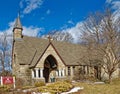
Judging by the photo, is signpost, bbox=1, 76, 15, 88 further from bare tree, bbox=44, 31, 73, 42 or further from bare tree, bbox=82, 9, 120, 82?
bare tree, bbox=44, 31, 73, 42

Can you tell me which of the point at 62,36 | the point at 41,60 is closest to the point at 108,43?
the point at 41,60

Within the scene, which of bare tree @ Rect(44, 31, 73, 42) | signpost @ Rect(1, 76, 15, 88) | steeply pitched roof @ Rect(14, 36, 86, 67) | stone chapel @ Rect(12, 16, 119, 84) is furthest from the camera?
bare tree @ Rect(44, 31, 73, 42)

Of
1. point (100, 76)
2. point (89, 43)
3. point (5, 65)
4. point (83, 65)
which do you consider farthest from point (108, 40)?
point (5, 65)

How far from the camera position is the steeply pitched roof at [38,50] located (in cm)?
3829

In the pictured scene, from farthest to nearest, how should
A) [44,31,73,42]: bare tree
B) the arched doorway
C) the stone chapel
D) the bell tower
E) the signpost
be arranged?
1. [44,31,73,42]: bare tree
2. the arched doorway
3. the bell tower
4. the stone chapel
5. the signpost

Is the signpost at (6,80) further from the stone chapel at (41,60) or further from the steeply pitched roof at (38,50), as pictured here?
the steeply pitched roof at (38,50)

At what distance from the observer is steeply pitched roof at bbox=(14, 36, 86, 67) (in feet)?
126

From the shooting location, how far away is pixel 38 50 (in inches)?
1626

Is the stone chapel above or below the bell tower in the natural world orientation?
below

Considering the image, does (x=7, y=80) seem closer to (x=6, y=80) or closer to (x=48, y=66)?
(x=6, y=80)

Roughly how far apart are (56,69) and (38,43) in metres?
6.57

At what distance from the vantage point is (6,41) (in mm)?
63000

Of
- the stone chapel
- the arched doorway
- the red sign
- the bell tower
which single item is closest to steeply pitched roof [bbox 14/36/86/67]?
the stone chapel

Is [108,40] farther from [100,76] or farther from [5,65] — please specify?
[5,65]
